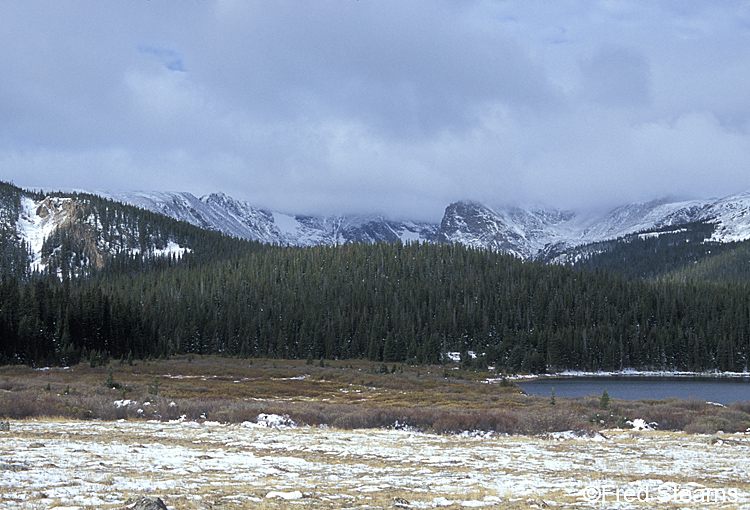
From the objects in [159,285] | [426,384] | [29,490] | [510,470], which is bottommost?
[426,384]

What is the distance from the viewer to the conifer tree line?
132 metres

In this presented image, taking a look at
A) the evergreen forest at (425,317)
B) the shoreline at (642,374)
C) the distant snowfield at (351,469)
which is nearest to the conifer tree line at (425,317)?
the evergreen forest at (425,317)

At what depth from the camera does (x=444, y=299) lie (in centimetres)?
16538

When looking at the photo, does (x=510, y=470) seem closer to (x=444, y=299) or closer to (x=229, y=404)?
(x=229, y=404)

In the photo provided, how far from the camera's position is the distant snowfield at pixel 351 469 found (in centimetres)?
1289

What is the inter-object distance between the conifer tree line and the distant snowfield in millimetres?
86457

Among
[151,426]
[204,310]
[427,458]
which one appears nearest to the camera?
[427,458]

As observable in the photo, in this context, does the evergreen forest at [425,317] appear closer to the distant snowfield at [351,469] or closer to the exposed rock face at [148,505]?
the distant snowfield at [351,469]

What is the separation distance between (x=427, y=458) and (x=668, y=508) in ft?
31.3

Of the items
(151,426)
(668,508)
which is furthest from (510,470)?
(151,426)

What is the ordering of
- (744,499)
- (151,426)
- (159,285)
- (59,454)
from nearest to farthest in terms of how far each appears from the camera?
(744,499) → (59,454) → (151,426) → (159,285)

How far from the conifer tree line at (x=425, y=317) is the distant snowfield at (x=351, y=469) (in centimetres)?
8646

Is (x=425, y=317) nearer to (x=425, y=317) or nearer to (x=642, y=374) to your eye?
(x=425, y=317)

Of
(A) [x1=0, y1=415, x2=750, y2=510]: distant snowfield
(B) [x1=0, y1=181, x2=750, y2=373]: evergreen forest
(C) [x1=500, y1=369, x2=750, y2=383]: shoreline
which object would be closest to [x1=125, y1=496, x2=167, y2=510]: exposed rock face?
(A) [x1=0, y1=415, x2=750, y2=510]: distant snowfield
